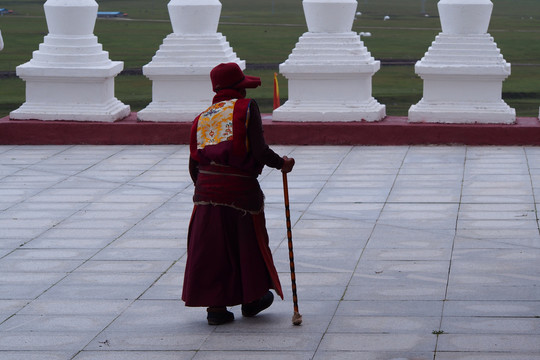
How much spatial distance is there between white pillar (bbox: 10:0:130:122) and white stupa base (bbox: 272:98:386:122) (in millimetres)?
1806

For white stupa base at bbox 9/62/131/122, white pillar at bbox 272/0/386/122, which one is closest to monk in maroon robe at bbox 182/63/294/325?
white pillar at bbox 272/0/386/122

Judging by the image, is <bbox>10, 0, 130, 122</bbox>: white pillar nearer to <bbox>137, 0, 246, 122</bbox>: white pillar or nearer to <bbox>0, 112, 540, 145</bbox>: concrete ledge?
<bbox>0, 112, 540, 145</bbox>: concrete ledge

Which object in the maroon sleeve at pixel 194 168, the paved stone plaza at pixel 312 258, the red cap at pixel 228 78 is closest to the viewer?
the paved stone plaza at pixel 312 258

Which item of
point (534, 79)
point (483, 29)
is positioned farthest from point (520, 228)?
point (534, 79)

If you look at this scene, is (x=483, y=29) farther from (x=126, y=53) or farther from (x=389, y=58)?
(x=126, y=53)

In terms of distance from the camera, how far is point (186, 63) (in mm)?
11914

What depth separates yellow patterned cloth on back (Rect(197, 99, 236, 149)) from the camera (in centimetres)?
596

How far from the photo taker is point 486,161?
10.5 m

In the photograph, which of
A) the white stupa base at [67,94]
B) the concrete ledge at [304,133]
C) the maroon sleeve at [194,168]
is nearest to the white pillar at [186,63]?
the concrete ledge at [304,133]

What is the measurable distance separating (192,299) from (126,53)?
28377mm

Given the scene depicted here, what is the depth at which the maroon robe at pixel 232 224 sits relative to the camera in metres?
5.95

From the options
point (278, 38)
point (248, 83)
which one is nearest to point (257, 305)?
point (248, 83)

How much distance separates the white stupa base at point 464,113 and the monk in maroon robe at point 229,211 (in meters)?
5.68

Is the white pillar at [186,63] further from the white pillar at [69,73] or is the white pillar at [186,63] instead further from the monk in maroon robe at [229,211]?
the monk in maroon robe at [229,211]
